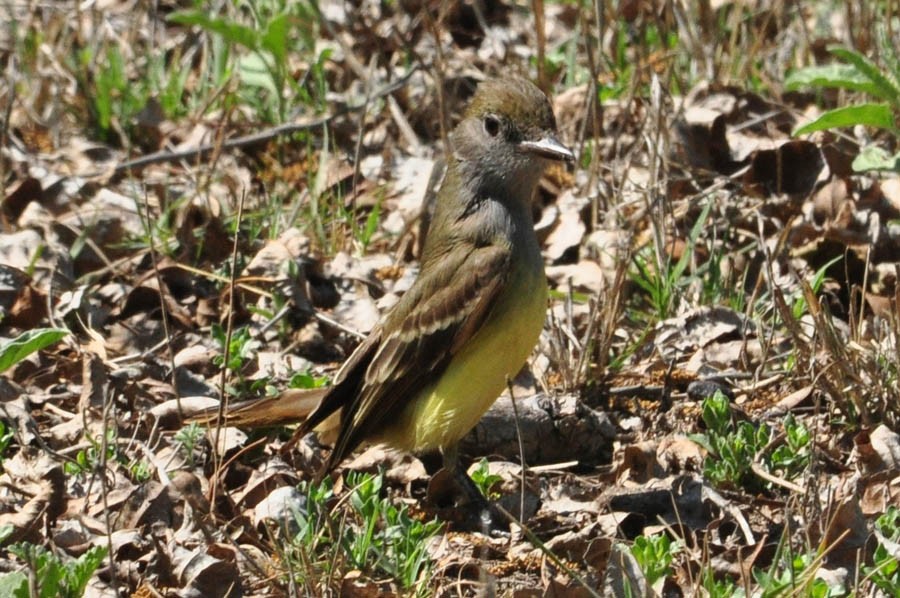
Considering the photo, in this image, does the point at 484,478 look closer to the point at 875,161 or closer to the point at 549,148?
the point at 549,148

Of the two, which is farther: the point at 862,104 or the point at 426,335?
the point at 862,104

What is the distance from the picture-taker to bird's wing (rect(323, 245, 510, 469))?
17.2 ft

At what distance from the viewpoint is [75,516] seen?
195 inches

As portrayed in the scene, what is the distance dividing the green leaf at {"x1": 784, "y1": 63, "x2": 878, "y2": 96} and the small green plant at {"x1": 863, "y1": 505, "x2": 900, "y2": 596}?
2094 millimetres

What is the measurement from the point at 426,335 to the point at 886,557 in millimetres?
1835

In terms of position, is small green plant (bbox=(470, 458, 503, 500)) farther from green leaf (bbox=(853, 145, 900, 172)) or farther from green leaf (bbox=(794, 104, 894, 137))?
green leaf (bbox=(853, 145, 900, 172))

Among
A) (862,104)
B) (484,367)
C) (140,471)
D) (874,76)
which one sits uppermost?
(874,76)

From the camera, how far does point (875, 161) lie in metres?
6.25

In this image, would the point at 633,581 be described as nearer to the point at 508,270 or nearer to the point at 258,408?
the point at 508,270

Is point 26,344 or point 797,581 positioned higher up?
point 26,344

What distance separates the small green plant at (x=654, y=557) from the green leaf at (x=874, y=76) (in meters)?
2.49

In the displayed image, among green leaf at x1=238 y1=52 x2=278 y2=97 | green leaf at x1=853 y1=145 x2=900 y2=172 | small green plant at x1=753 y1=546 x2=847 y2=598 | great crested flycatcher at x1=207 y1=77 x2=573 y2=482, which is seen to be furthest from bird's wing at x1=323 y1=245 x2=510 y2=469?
green leaf at x1=238 y1=52 x2=278 y2=97

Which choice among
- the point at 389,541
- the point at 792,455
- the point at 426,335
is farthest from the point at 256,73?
the point at 792,455

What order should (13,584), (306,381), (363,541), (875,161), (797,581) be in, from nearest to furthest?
(797,581)
(13,584)
(363,541)
(306,381)
(875,161)
